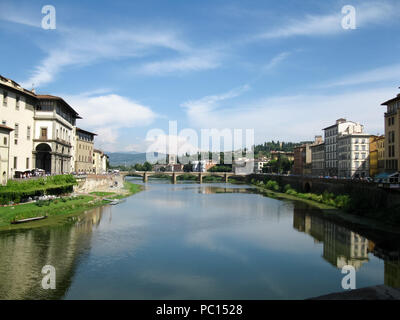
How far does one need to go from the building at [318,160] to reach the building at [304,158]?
402cm

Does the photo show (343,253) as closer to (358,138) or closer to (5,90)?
(5,90)

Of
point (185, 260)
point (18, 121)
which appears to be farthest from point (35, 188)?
point (185, 260)

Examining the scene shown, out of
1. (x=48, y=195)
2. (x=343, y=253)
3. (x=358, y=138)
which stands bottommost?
(x=343, y=253)

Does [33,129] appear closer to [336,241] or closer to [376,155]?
[336,241]

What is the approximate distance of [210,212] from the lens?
47938 millimetres

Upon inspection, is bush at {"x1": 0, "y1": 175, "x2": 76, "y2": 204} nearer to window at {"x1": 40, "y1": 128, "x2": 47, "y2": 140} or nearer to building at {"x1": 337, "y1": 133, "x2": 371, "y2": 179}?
window at {"x1": 40, "y1": 128, "x2": 47, "y2": 140}

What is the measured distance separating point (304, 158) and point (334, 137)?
26.4 meters

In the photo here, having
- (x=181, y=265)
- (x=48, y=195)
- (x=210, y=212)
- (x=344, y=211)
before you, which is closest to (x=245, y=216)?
(x=210, y=212)

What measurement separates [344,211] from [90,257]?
117 ft

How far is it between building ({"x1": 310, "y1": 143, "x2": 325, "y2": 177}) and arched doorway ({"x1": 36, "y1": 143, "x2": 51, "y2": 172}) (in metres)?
70.5

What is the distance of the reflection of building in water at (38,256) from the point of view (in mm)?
16859

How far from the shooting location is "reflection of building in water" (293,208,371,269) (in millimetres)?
24359

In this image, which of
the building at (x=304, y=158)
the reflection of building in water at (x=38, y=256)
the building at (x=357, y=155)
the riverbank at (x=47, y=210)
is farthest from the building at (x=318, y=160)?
the reflection of building in water at (x=38, y=256)

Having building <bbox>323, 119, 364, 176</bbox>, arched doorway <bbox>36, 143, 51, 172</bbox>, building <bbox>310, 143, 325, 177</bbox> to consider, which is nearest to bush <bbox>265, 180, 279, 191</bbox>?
building <bbox>310, 143, 325, 177</bbox>
